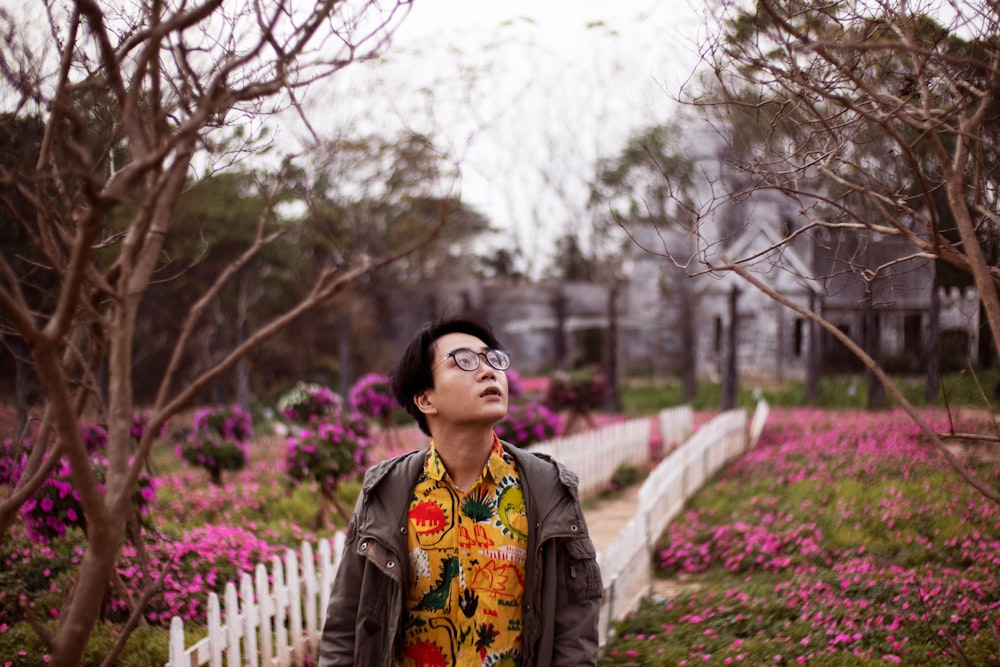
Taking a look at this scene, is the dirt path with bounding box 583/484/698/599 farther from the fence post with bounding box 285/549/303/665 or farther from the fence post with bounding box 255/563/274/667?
the fence post with bounding box 255/563/274/667

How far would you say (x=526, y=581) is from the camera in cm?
225

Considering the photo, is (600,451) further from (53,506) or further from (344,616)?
(344,616)

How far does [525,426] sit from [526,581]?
686 cm

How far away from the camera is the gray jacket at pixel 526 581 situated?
2.23 m

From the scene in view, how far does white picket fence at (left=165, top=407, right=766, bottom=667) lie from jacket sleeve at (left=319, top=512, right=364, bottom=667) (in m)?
1.12

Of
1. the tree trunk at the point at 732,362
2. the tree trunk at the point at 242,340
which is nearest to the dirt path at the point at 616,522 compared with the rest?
the tree trunk at the point at 732,362

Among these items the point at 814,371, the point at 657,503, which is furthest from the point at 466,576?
the point at 814,371

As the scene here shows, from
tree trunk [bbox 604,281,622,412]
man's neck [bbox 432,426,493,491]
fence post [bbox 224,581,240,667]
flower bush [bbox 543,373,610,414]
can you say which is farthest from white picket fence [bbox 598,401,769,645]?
tree trunk [bbox 604,281,622,412]

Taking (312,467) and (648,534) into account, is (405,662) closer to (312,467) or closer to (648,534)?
(648,534)

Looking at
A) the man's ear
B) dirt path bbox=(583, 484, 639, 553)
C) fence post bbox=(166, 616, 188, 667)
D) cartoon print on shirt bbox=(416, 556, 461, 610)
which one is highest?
the man's ear

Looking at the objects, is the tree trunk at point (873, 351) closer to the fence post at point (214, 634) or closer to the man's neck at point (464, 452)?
the fence post at point (214, 634)

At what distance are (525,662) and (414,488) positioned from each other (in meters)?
0.59

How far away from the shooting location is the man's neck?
2367 mm

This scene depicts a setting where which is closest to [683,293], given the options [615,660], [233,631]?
[615,660]
